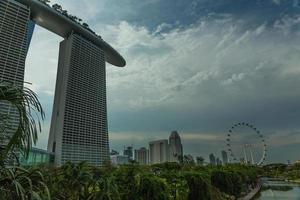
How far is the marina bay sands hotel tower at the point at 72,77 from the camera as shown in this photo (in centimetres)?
8481

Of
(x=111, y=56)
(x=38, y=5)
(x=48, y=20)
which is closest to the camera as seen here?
(x=38, y=5)

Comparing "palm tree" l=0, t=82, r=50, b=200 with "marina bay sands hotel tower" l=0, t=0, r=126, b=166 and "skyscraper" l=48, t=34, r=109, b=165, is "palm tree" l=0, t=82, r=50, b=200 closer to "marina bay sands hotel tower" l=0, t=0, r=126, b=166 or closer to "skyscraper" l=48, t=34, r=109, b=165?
"marina bay sands hotel tower" l=0, t=0, r=126, b=166

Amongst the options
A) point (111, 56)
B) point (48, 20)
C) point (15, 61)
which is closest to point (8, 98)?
point (15, 61)

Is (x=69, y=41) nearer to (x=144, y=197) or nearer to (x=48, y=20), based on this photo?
(x=48, y=20)

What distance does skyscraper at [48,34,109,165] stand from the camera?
9819 cm

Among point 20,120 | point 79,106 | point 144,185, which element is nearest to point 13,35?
point 79,106

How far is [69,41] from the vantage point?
10881 cm

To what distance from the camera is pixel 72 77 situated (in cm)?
10638

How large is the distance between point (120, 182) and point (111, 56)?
113444 millimetres

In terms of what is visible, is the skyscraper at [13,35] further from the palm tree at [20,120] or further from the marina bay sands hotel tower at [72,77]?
the palm tree at [20,120]

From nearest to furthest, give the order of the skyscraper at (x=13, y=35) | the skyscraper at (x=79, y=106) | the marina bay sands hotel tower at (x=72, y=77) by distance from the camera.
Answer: the skyscraper at (x=13, y=35) → the marina bay sands hotel tower at (x=72, y=77) → the skyscraper at (x=79, y=106)

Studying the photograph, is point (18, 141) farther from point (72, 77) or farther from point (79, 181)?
point (72, 77)

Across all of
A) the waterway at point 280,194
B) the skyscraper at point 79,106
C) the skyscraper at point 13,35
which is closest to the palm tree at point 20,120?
the waterway at point 280,194

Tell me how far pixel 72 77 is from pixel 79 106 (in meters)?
12.0
